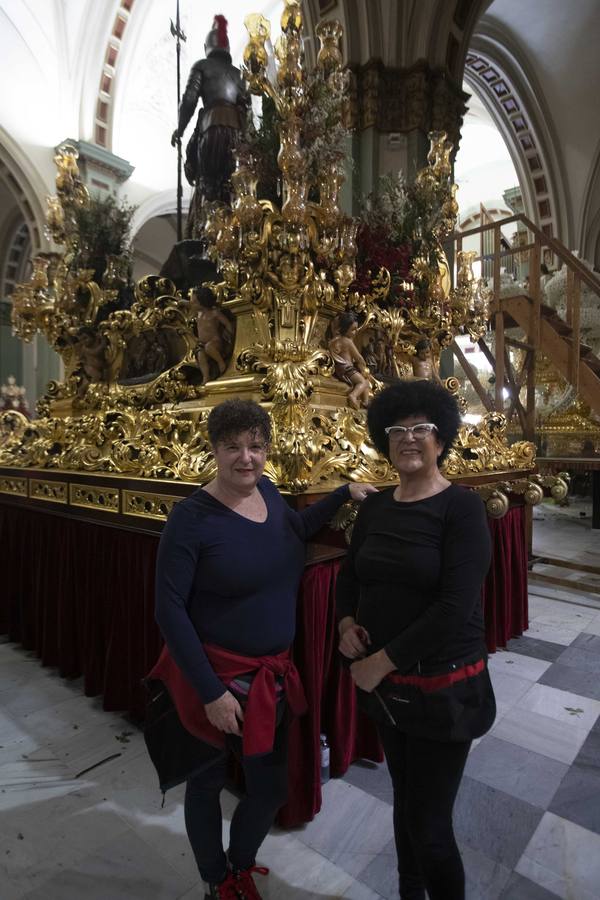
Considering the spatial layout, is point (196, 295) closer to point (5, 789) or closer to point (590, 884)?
point (5, 789)

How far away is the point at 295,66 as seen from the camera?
2559 mm

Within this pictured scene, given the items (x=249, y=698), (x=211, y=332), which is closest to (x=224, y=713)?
(x=249, y=698)

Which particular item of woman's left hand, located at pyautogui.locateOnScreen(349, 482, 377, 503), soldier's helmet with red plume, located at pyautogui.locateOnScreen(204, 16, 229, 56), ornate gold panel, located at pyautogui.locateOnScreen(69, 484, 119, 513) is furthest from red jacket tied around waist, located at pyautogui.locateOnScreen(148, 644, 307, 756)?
soldier's helmet with red plume, located at pyautogui.locateOnScreen(204, 16, 229, 56)

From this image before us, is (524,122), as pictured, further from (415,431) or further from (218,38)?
(415,431)

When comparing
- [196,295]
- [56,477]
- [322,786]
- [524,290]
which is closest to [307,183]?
[196,295]

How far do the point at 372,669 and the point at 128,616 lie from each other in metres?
1.80

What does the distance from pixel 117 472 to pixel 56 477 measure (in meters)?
0.67

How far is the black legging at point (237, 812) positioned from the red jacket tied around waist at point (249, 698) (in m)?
0.08

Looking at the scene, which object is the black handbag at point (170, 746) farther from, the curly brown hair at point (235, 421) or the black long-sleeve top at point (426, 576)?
the curly brown hair at point (235, 421)

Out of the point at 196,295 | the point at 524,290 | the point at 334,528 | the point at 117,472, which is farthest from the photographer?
the point at 524,290

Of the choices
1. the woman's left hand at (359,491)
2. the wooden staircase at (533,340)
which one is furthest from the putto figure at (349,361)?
the wooden staircase at (533,340)

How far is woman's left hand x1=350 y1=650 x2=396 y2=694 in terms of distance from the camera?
1178 millimetres

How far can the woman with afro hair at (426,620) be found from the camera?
1.13 metres

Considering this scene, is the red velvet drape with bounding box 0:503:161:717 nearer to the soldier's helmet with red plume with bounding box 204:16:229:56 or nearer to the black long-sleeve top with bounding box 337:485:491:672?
the black long-sleeve top with bounding box 337:485:491:672
